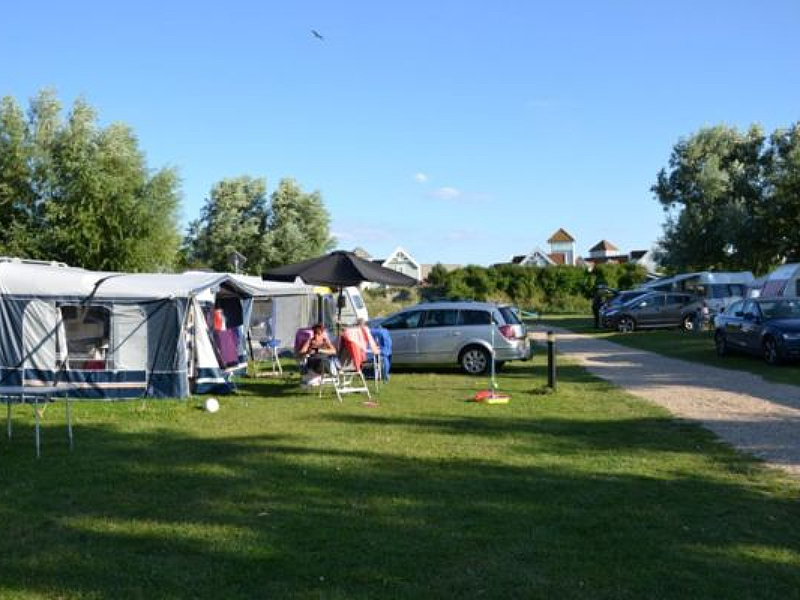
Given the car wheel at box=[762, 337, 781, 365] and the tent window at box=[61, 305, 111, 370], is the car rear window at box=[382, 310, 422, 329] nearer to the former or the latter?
the tent window at box=[61, 305, 111, 370]

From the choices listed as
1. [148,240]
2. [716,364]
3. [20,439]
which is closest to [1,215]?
[148,240]

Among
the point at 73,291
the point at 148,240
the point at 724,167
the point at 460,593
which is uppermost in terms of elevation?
the point at 724,167

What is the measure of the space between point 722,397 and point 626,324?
19.5m

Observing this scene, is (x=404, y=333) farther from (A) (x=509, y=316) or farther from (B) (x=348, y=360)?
(B) (x=348, y=360)

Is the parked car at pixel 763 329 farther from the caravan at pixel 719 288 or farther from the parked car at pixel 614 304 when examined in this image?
the parked car at pixel 614 304

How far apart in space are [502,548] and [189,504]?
8.44 ft

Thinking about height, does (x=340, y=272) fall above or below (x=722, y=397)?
above

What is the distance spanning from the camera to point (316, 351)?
13.0 m

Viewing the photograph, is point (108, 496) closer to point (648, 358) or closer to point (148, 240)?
point (648, 358)

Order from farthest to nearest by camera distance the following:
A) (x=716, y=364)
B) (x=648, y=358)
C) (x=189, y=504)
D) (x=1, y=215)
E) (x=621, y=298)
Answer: (x=621, y=298) → (x=1, y=215) → (x=648, y=358) → (x=716, y=364) → (x=189, y=504)

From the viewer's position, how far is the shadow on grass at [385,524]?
4496 millimetres

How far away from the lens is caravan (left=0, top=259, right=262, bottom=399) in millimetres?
12883

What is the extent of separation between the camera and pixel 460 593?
14.2ft

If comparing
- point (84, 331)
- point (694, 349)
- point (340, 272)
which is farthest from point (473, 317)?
point (694, 349)
